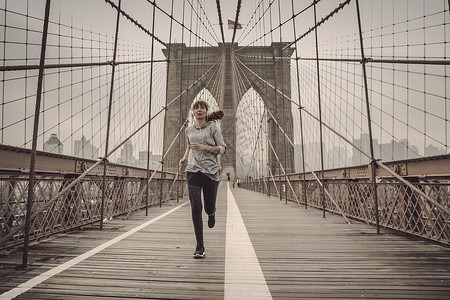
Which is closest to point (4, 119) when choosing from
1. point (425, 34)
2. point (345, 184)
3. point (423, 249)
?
point (345, 184)

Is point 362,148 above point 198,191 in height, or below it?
above

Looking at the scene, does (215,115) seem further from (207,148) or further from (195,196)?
(195,196)

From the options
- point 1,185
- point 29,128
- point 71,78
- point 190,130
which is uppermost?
point 71,78

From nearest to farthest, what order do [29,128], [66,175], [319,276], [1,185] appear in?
[319,276]
[1,185]
[66,175]
[29,128]

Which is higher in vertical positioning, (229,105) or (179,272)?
(229,105)

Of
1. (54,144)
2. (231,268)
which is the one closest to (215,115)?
(231,268)

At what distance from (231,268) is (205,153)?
0.82 meters

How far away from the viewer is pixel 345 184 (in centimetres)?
446

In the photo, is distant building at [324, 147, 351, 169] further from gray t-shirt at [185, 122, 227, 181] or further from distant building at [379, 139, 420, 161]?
gray t-shirt at [185, 122, 227, 181]

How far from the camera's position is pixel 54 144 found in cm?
617

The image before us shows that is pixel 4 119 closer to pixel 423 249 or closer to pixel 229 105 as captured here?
pixel 423 249

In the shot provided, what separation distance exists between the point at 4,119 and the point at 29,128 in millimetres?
533

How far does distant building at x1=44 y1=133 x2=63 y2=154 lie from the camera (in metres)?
6.01

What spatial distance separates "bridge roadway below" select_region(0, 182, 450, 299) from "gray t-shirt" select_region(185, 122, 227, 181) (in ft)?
2.03
